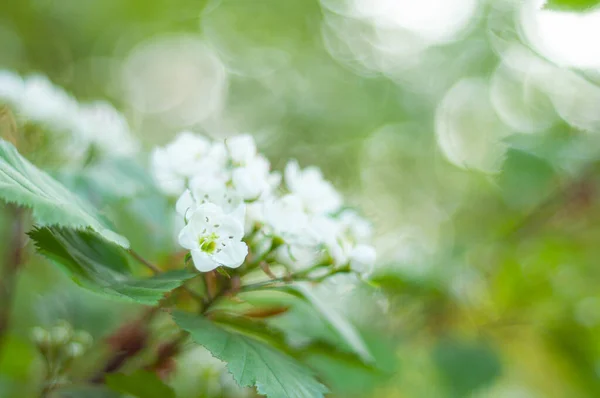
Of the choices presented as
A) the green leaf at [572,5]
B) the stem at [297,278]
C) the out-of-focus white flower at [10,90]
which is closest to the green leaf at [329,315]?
the stem at [297,278]

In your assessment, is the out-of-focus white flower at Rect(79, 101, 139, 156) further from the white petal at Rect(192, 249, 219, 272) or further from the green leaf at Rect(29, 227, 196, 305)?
the white petal at Rect(192, 249, 219, 272)

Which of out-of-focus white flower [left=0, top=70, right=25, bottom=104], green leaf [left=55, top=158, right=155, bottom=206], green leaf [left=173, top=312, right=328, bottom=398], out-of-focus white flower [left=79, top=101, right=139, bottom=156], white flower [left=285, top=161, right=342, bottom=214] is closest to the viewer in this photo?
green leaf [left=173, top=312, right=328, bottom=398]

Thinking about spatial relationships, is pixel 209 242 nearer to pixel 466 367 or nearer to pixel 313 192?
pixel 313 192

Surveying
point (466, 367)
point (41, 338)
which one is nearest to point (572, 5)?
point (466, 367)

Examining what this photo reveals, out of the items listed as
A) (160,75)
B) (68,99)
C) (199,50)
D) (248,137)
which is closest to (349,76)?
(199,50)

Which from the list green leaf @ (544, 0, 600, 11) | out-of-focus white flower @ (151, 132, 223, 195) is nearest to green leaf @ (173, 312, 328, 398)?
out-of-focus white flower @ (151, 132, 223, 195)

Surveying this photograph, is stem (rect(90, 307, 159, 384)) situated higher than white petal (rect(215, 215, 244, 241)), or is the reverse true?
white petal (rect(215, 215, 244, 241))
